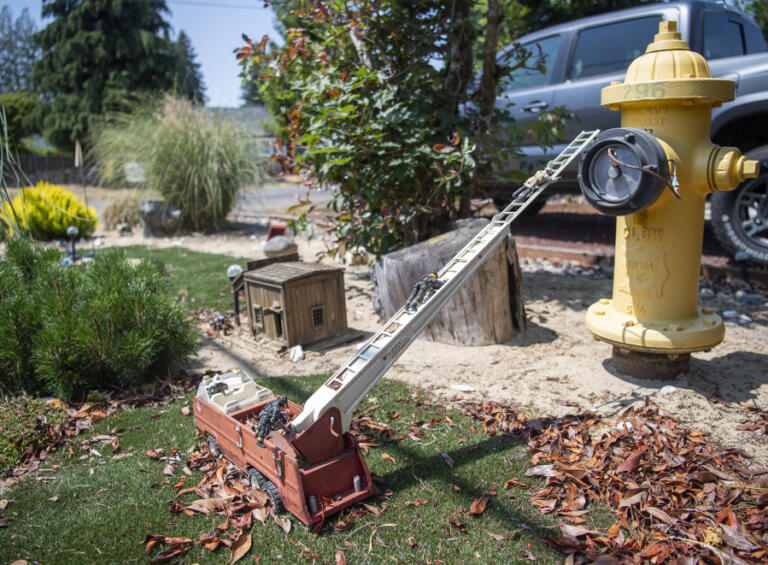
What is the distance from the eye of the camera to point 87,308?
3.32 meters

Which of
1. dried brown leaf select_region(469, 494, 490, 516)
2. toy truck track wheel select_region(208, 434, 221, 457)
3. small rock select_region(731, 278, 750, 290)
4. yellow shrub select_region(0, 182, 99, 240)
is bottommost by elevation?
dried brown leaf select_region(469, 494, 490, 516)

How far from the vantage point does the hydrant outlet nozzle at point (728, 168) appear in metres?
2.76

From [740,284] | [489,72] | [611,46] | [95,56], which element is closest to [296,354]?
[489,72]

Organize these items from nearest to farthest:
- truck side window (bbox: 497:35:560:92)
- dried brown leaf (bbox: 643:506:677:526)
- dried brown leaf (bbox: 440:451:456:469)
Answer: dried brown leaf (bbox: 643:506:677:526), dried brown leaf (bbox: 440:451:456:469), truck side window (bbox: 497:35:560:92)

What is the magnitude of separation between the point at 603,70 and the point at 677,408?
4.07 meters

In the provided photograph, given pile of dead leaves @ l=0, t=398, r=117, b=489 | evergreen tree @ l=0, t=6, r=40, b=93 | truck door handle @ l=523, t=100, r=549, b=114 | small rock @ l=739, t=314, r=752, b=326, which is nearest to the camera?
pile of dead leaves @ l=0, t=398, r=117, b=489

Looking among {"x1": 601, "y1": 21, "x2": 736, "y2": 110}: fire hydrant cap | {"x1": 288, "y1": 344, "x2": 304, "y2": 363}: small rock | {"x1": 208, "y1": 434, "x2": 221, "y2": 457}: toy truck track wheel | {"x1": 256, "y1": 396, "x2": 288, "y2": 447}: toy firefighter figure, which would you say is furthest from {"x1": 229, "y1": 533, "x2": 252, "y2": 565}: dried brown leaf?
{"x1": 601, "y1": 21, "x2": 736, "y2": 110}: fire hydrant cap

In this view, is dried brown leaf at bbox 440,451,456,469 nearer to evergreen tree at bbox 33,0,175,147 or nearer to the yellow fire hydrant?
the yellow fire hydrant

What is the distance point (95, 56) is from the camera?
1050 inches

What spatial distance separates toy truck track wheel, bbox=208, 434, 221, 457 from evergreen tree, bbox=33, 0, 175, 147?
27482 mm

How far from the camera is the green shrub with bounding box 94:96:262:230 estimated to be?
902cm

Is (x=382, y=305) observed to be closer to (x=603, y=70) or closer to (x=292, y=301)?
(x=292, y=301)

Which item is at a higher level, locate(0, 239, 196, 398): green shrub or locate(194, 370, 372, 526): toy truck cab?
locate(0, 239, 196, 398): green shrub

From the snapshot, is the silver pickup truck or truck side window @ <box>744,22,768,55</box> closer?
the silver pickup truck
